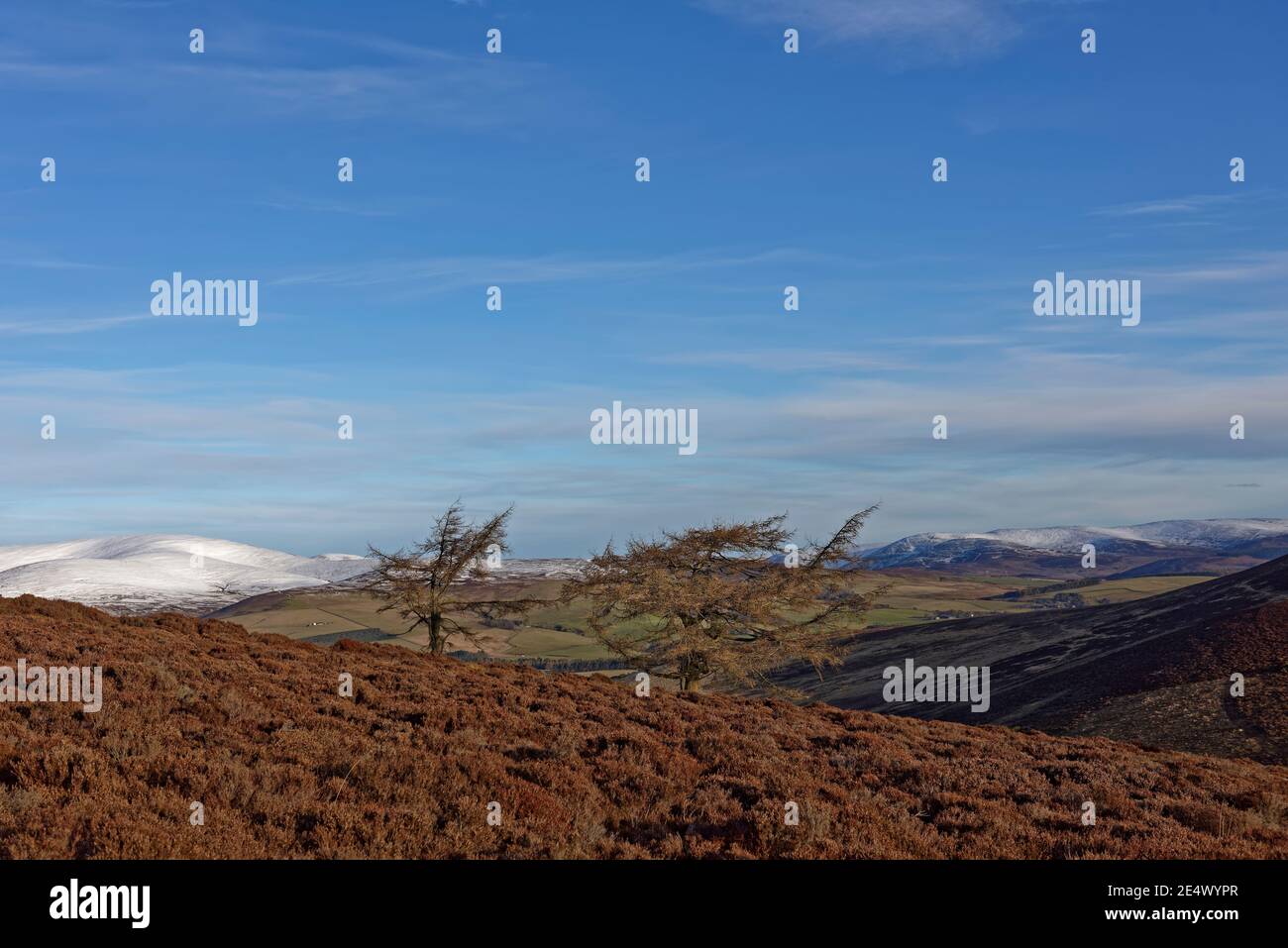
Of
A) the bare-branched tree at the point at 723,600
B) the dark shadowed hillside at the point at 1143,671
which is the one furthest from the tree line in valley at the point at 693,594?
the dark shadowed hillside at the point at 1143,671

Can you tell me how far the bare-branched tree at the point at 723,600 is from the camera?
39.3 metres

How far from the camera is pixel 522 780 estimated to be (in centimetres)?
1252

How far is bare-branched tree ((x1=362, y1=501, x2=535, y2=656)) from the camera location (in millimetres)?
43031

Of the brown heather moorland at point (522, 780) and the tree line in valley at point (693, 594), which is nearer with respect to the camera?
the brown heather moorland at point (522, 780)

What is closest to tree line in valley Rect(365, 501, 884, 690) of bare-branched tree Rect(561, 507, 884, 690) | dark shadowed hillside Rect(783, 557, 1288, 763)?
bare-branched tree Rect(561, 507, 884, 690)

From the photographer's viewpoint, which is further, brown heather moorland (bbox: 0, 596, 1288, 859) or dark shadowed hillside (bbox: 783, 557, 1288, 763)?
dark shadowed hillside (bbox: 783, 557, 1288, 763)

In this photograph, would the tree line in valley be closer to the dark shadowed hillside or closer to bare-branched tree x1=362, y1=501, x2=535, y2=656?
bare-branched tree x1=362, y1=501, x2=535, y2=656

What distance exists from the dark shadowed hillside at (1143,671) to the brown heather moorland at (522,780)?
19381 mm

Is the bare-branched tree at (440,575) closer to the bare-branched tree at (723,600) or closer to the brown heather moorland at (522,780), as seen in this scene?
the bare-branched tree at (723,600)

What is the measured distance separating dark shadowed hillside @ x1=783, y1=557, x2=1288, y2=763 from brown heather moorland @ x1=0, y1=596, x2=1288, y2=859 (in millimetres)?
19381
